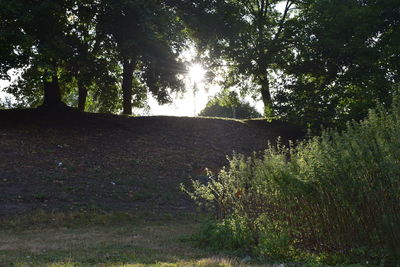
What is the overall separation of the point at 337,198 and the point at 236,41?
19.0 m

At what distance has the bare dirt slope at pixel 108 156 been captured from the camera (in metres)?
14.8

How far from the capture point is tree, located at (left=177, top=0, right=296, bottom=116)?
945 inches

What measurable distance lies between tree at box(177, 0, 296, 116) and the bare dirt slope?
3.39 metres

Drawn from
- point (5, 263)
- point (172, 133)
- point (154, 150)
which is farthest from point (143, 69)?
Result: point (5, 263)

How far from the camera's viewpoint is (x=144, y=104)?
3328cm

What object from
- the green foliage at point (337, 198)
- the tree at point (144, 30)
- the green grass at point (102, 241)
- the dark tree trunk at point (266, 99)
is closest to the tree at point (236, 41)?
the dark tree trunk at point (266, 99)

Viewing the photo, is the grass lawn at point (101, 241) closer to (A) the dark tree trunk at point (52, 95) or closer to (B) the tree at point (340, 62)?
(B) the tree at point (340, 62)

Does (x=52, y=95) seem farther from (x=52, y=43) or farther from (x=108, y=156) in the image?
(x=108, y=156)

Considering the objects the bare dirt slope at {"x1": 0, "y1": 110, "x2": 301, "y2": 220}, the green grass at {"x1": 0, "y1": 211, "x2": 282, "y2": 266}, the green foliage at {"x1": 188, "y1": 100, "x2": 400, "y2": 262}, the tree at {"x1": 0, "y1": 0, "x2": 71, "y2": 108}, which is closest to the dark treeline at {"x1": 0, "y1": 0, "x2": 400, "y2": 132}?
the tree at {"x1": 0, "y1": 0, "x2": 71, "y2": 108}

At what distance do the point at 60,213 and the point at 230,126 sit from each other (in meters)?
14.8

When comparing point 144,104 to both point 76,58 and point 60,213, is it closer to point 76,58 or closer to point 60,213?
point 76,58

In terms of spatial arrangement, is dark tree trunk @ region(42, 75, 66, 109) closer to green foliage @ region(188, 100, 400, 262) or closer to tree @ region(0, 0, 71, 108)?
tree @ region(0, 0, 71, 108)

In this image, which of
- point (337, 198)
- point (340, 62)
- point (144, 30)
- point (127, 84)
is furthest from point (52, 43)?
point (337, 198)

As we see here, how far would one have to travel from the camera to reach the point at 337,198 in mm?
6680
